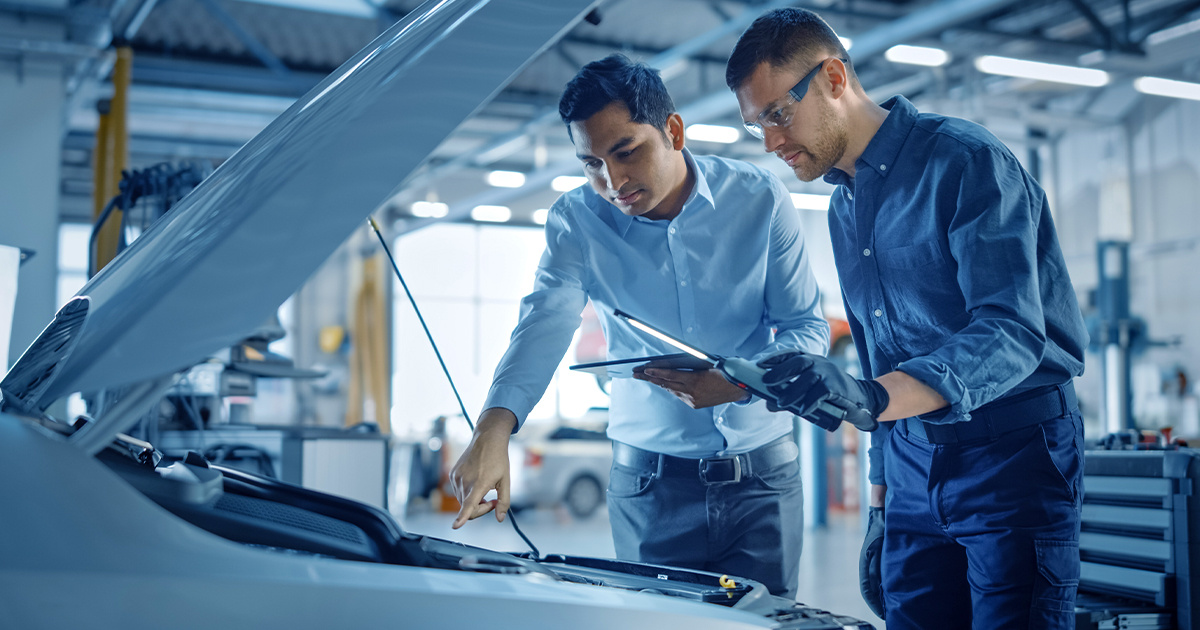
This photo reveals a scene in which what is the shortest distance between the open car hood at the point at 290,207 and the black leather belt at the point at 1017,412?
780 millimetres

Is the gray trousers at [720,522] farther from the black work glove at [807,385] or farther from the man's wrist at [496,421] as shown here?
the black work glove at [807,385]

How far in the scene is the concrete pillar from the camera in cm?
489

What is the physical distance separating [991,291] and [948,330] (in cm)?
15

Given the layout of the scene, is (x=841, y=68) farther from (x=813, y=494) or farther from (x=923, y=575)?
(x=813, y=494)

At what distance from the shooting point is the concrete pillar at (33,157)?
4.89 m

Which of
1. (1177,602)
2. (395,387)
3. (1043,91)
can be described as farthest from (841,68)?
(395,387)

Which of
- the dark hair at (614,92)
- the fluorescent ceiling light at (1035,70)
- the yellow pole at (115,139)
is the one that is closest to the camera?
the dark hair at (614,92)

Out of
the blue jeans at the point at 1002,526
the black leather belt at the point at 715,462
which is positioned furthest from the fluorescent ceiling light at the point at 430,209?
the blue jeans at the point at 1002,526

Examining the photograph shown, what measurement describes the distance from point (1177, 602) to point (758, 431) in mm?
962

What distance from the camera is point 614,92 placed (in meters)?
1.59

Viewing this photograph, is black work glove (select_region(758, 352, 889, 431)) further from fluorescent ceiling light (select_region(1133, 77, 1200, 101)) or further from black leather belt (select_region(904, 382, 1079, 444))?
fluorescent ceiling light (select_region(1133, 77, 1200, 101))

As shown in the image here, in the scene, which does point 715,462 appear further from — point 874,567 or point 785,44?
point 785,44

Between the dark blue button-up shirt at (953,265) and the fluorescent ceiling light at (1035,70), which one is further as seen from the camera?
the fluorescent ceiling light at (1035,70)

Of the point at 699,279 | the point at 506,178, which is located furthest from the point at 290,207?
the point at 506,178
